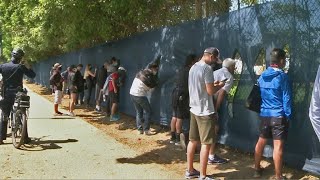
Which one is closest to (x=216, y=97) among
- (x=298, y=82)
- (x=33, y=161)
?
(x=298, y=82)

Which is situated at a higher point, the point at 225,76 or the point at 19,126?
the point at 225,76

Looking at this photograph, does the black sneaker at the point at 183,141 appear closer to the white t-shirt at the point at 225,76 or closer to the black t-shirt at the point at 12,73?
the white t-shirt at the point at 225,76

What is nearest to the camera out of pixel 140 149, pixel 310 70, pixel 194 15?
pixel 310 70

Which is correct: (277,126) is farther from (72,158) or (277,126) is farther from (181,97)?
(72,158)

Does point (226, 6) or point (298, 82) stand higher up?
point (226, 6)

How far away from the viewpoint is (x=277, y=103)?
227 inches

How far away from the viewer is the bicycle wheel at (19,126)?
27.4 feet

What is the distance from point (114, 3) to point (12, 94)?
12.6ft

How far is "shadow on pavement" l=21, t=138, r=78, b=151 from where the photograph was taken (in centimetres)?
843

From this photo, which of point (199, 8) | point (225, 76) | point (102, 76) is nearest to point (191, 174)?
point (225, 76)

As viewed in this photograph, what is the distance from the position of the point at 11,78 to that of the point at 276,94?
5.15 metres

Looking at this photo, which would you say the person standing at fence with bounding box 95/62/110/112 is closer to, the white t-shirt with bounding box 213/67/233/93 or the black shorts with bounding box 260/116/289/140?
the white t-shirt with bounding box 213/67/233/93

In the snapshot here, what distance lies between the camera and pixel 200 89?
5.94 m

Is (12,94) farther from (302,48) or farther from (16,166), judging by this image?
(302,48)
